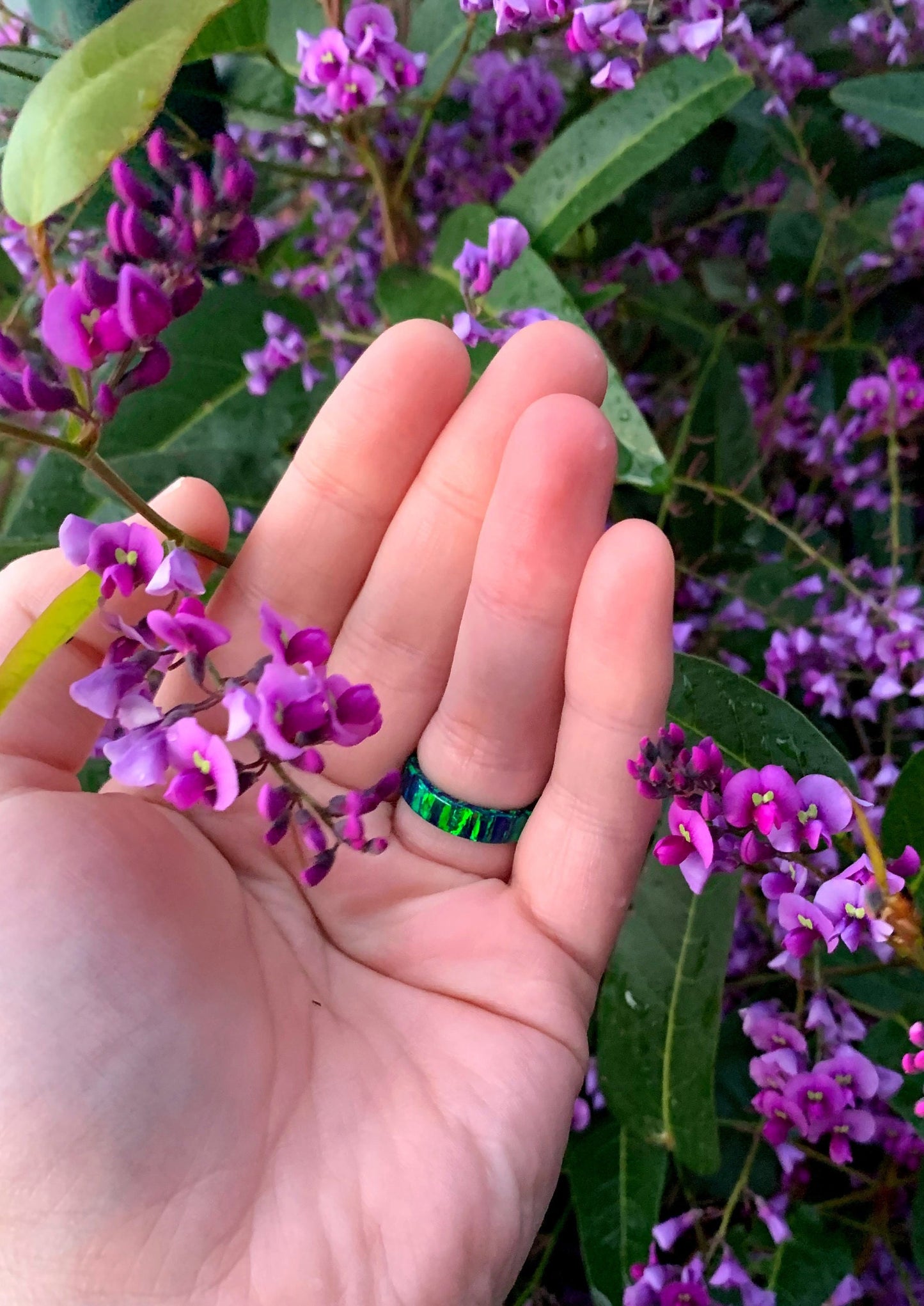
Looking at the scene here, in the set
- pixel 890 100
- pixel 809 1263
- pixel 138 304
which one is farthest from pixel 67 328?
pixel 809 1263

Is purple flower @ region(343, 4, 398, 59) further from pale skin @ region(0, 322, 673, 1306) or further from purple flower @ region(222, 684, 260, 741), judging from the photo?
purple flower @ region(222, 684, 260, 741)

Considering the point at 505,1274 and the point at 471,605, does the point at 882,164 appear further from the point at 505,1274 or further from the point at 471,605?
the point at 505,1274

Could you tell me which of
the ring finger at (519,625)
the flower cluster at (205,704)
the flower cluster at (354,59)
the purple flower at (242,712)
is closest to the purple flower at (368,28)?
the flower cluster at (354,59)

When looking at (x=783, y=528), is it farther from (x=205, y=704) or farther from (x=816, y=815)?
(x=205, y=704)

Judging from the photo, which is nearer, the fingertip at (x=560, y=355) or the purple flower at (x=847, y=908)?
the purple flower at (x=847, y=908)

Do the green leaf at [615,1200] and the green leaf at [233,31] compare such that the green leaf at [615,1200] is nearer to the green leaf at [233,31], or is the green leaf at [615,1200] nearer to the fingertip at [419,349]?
the fingertip at [419,349]
